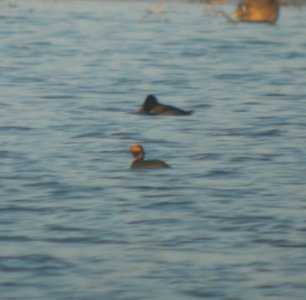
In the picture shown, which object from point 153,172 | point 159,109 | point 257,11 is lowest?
point 257,11

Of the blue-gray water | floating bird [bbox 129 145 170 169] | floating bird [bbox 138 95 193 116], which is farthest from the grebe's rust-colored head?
floating bird [bbox 129 145 170 169]

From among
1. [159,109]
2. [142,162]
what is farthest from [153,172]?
[159,109]

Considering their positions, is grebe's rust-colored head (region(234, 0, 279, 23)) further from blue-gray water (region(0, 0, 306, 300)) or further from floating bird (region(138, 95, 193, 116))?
floating bird (region(138, 95, 193, 116))

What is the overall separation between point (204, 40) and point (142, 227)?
2297 centimetres

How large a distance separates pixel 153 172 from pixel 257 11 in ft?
74.2

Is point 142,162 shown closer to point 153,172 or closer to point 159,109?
point 153,172

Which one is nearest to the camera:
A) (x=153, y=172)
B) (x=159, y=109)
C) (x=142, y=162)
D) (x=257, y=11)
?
(x=153, y=172)

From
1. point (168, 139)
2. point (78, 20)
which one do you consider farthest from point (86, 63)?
point (168, 139)

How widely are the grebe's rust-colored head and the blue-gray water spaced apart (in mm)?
2418

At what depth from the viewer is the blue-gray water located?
12.9 m

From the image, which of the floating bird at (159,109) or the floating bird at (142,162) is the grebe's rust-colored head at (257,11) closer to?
the floating bird at (159,109)

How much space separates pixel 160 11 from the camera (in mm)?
43031

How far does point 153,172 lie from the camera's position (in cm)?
1833

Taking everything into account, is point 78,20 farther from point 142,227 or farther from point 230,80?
point 142,227
